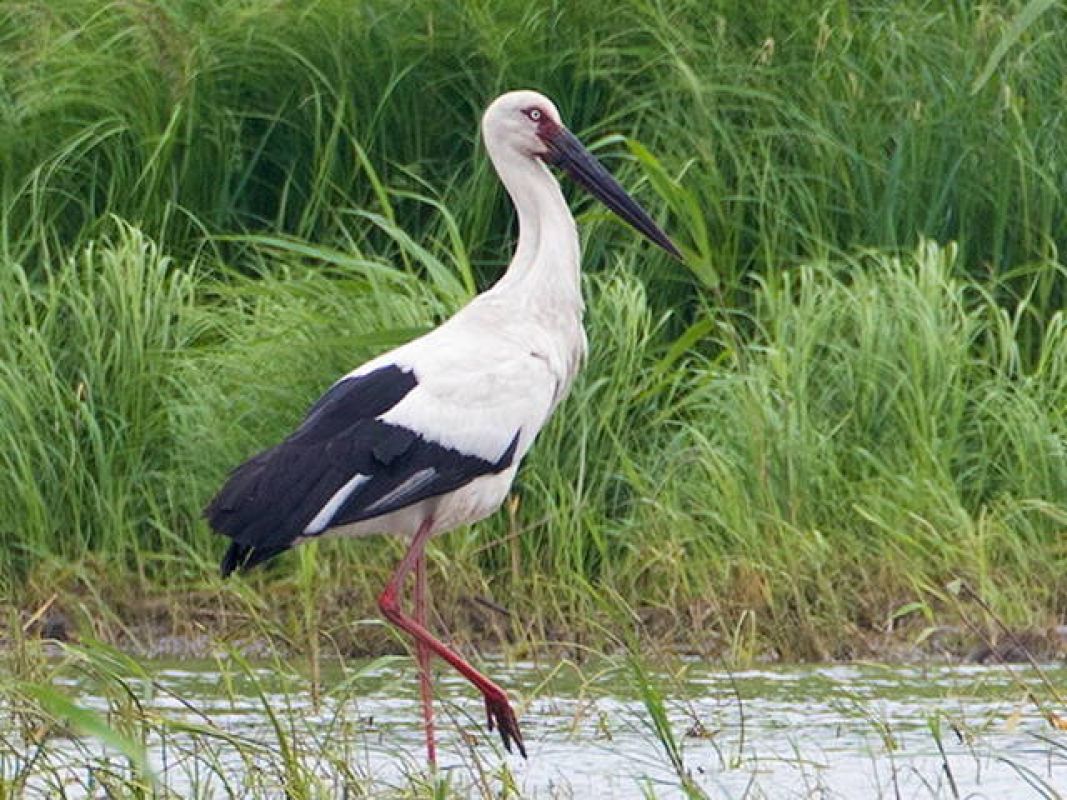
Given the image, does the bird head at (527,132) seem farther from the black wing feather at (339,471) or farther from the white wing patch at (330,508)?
the white wing patch at (330,508)

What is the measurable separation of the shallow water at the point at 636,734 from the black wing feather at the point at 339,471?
31 centimetres

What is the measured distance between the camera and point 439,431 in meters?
5.56

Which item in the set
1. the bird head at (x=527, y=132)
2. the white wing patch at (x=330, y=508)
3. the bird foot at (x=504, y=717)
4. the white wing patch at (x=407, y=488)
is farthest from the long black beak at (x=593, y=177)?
the bird foot at (x=504, y=717)

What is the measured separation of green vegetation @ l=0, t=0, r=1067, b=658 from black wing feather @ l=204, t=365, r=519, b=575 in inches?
17.9

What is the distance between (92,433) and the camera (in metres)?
6.88

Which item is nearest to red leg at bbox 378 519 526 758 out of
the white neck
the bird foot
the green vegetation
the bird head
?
the bird foot

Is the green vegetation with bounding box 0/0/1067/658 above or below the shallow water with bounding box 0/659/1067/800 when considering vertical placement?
above

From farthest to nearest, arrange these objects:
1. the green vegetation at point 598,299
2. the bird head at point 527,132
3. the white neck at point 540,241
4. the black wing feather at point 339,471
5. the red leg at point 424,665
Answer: the green vegetation at point 598,299, the bird head at point 527,132, the white neck at point 540,241, the black wing feather at point 339,471, the red leg at point 424,665

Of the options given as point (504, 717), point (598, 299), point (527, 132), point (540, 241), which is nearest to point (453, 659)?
point (504, 717)

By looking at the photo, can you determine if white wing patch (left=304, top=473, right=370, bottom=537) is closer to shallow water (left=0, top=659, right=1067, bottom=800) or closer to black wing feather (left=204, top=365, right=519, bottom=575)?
black wing feather (left=204, top=365, right=519, bottom=575)

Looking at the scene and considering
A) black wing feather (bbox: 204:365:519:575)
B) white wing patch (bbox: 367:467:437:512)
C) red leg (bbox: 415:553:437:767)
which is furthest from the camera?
white wing patch (bbox: 367:467:437:512)

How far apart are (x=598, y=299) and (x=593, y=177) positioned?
95cm

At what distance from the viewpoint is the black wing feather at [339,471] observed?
204 inches

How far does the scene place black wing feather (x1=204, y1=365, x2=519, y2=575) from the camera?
5191mm
